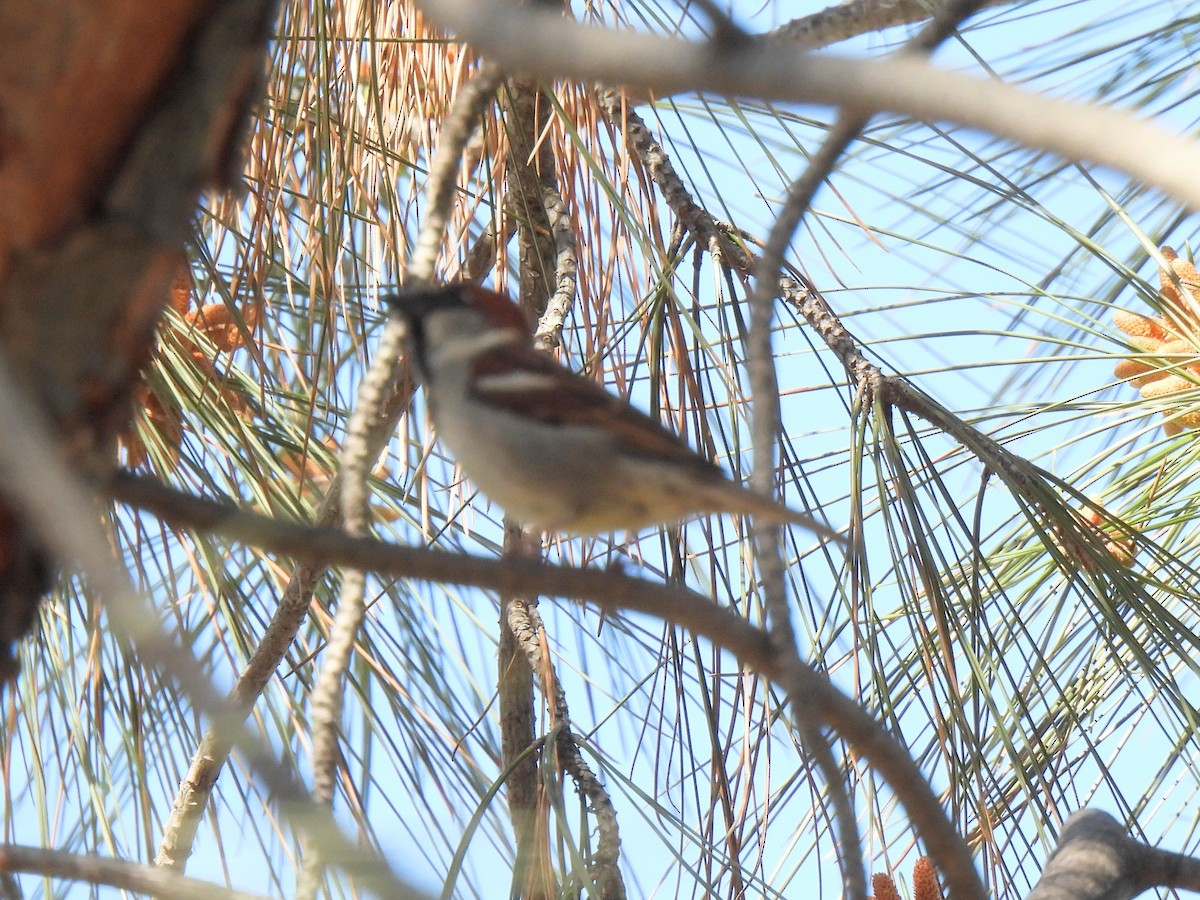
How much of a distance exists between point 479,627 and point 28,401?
1.62m

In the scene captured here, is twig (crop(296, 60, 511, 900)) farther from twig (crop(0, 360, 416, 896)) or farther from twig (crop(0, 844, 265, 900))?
twig (crop(0, 360, 416, 896))

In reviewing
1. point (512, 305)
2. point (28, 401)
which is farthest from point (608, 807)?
point (28, 401)

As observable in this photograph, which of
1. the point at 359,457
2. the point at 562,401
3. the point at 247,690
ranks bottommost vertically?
the point at 359,457

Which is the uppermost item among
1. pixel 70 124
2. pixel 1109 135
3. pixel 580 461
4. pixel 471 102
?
pixel 580 461

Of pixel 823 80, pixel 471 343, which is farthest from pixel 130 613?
pixel 471 343

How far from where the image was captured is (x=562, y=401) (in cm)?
168

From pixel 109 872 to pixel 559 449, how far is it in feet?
2.53

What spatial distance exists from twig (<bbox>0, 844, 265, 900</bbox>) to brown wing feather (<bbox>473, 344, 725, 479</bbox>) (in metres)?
0.78

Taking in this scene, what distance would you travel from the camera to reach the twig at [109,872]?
3.26 ft

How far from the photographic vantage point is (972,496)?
242 centimetres

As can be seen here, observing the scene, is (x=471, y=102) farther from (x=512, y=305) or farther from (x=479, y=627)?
(x=479, y=627)

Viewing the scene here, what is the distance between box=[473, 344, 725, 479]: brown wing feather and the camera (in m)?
1.61

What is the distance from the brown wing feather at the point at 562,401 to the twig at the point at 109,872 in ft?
2.55

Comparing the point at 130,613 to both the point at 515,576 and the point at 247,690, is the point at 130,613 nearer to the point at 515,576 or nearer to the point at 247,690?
the point at 515,576
